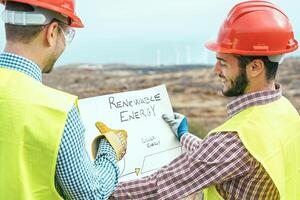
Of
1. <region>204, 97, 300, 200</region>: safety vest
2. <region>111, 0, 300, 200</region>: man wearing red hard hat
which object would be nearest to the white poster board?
<region>111, 0, 300, 200</region>: man wearing red hard hat

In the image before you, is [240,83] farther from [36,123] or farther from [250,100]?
[36,123]

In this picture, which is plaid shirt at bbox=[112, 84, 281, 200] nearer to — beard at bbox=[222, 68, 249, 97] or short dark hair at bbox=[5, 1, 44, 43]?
beard at bbox=[222, 68, 249, 97]

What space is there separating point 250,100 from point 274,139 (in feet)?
0.80

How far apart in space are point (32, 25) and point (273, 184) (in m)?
1.43

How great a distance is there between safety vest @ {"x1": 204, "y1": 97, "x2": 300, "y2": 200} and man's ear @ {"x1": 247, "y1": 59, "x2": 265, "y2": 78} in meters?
0.17

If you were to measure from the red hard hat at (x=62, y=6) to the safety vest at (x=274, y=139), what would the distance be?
0.90m

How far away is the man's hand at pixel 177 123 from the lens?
429cm

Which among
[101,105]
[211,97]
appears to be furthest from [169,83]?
[101,105]

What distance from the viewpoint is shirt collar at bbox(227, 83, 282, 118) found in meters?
3.59

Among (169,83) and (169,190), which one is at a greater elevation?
(169,190)

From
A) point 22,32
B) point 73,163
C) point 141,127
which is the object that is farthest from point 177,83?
point 73,163

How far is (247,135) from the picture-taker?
3418 mm

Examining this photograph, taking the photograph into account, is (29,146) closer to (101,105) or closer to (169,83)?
(101,105)

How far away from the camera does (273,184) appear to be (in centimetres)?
345
